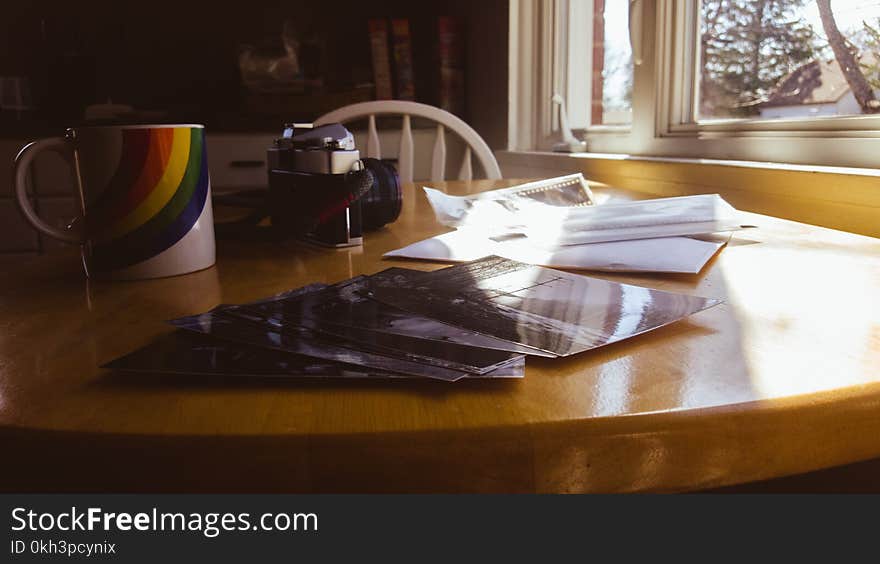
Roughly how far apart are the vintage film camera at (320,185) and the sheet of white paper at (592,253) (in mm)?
67

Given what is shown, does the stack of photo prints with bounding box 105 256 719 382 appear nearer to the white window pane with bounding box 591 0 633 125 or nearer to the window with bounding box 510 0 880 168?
the window with bounding box 510 0 880 168

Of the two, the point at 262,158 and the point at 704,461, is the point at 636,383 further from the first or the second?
the point at 262,158

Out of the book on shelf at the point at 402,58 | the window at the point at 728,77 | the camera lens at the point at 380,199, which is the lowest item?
the camera lens at the point at 380,199

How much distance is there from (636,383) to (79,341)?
306 mm

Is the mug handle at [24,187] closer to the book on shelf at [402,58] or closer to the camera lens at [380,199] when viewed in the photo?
the camera lens at [380,199]

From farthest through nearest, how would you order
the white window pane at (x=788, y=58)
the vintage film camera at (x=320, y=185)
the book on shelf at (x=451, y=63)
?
the book on shelf at (x=451, y=63) < the white window pane at (x=788, y=58) < the vintage film camera at (x=320, y=185)

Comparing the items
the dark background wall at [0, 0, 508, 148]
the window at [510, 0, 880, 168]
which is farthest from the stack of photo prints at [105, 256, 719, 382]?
the dark background wall at [0, 0, 508, 148]

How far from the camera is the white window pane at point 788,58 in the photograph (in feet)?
3.38

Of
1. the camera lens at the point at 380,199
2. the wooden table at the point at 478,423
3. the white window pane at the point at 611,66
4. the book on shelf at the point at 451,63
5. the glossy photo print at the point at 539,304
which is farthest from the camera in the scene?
the book on shelf at the point at 451,63

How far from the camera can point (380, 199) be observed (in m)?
0.77

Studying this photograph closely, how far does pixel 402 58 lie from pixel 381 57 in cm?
8

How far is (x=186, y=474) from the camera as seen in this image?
269 millimetres

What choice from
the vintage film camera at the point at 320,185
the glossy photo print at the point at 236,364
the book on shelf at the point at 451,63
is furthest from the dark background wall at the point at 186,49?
the glossy photo print at the point at 236,364

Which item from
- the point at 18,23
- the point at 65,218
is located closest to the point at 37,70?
the point at 18,23
